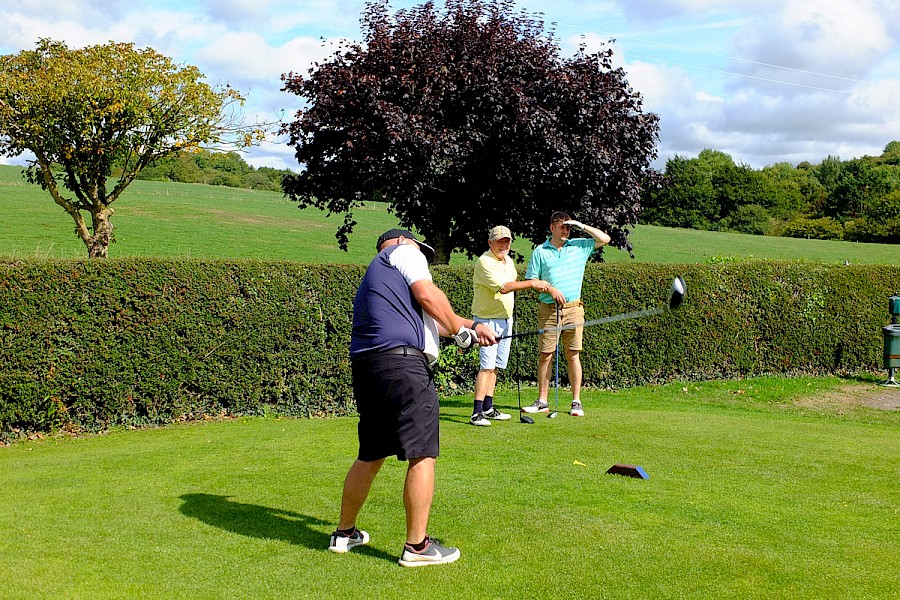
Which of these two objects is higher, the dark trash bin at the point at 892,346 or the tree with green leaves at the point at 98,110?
the tree with green leaves at the point at 98,110

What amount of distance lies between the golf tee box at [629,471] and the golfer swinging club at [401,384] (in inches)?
94.5

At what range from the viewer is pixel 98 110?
13.3 meters

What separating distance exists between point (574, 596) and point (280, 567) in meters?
1.63

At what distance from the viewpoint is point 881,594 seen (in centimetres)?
447

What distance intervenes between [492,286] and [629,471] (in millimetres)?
2905

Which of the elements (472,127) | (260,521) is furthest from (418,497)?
(472,127)

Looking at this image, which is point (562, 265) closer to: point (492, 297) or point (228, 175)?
point (492, 297)

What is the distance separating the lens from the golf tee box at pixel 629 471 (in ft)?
22.6

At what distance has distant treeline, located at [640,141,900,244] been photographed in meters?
74.9

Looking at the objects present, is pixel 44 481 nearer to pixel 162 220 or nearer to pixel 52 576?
pixel 52 576

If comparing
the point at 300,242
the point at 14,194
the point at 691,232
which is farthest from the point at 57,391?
the point at 691,232

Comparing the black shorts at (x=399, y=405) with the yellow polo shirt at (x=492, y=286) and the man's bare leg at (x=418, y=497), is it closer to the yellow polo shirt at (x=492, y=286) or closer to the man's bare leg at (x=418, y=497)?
the man's bare leg at (x=418, y=497)

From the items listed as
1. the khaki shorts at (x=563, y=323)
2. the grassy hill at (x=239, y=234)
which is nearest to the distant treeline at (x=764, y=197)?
the grassy hill at (x=239, y=234)

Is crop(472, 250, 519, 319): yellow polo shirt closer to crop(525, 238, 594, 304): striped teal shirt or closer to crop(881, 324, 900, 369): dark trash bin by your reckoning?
crop(525, 238, 594, 304): striped teal shirt
